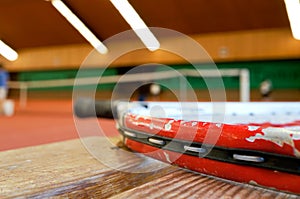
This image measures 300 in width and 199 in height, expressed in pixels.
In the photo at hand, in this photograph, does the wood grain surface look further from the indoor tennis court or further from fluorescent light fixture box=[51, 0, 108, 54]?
fluorescent light fixture box=[51, 0, 108, 54]

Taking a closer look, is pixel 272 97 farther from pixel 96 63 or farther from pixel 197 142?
pixel 197 142

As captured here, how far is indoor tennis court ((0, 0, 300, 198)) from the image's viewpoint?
31 cm

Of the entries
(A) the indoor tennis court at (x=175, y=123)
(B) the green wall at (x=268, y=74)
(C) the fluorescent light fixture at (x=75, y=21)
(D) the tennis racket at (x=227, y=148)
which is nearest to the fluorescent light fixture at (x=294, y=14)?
(A) the indoor tennis court at (x=175, y=123)

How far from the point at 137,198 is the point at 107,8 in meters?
4.44

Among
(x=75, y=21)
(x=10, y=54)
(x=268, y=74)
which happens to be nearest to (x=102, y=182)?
(x=268, y=74)

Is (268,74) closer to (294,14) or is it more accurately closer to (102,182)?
(294,14)

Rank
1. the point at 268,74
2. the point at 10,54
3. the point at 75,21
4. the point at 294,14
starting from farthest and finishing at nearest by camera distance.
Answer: the point at 10,54 < the point at 75,21 < the point at 268,74 < the point at 294,14

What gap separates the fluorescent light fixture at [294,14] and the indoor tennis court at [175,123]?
0.03 meters

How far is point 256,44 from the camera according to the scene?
4621mm

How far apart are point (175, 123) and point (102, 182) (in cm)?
12

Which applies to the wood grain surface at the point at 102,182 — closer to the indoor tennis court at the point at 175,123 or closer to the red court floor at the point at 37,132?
the indoor tennis court at the point at 175,123

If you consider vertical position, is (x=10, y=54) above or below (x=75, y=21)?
below

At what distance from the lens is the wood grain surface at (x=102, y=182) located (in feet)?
1.00

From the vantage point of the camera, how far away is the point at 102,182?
0.35 meters
